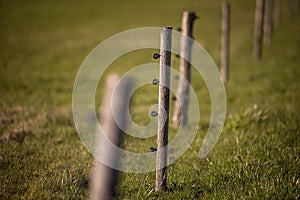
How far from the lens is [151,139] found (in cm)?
630

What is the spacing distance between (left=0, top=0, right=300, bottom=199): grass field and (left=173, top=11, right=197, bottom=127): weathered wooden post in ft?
0.88

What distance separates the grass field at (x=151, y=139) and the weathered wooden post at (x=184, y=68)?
27cm

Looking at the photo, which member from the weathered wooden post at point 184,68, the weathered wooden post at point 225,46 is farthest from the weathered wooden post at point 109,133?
the weathered wooden post at point 225,46

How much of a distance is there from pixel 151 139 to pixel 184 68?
1.70 metres

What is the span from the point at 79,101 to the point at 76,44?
11479 mm

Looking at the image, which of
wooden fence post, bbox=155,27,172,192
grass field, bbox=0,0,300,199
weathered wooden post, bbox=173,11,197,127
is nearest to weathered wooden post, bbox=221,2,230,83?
grass field, bbox=0,0,300,199

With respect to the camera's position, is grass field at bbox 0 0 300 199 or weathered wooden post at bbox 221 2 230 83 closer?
grass field at bbox 0 0 300 199

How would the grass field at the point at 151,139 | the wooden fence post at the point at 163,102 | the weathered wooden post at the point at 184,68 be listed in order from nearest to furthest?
1. the wooden fence post at the point at 163,102
2. the grass field at the point at 151,139
3. the weathered wooden post at the point at 184,68

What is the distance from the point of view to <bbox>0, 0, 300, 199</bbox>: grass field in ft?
13.8

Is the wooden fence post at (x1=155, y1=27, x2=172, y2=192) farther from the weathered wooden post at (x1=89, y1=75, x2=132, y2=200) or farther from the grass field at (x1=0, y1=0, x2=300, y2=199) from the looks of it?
the weathered wooden post at (x1=89, y1=75, x2=132, y2=200)

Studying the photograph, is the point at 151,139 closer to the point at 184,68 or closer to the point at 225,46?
the point at 184,68

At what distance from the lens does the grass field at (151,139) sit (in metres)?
4.21

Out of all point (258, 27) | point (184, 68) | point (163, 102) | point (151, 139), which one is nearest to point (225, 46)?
point (258, 27)

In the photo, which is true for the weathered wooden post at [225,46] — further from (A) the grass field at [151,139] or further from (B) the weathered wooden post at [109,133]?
(B) the weathered wooden post at [109,133]
